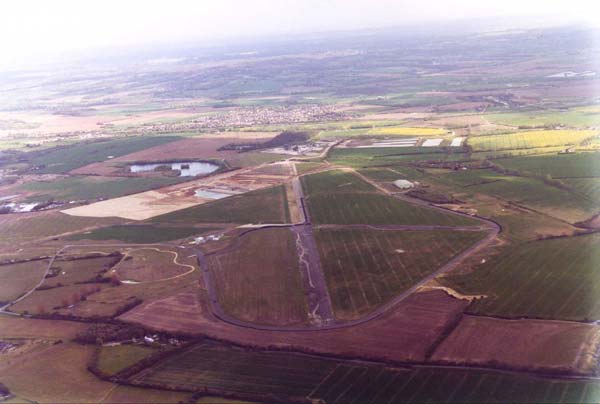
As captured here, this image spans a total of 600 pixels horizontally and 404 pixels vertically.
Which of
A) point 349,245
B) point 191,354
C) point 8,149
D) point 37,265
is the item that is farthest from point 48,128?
point 191,354

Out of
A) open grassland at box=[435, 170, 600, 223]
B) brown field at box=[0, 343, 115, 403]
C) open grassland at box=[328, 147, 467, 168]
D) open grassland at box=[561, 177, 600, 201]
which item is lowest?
brown field at box=[0, 343, 115, 403]

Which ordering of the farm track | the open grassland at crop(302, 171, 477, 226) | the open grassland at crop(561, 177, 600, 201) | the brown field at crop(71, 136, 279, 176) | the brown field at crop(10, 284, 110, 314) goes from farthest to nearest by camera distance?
the brown field at crop(71, 136, 279, 176)
the open grassland at crop(561, 177, 600, 201)
the open grassland at crop(302, 171, 477, 226)
the brown field at crop(10, 284, 110, 314)
the farm track

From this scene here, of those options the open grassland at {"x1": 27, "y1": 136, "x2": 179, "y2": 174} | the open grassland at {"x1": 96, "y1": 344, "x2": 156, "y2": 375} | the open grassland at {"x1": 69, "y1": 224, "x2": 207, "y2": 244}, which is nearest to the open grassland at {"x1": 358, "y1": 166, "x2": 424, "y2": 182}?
the open grassland at {"x1": 69, "y1": 224, "x2": 207, "y2": 244}

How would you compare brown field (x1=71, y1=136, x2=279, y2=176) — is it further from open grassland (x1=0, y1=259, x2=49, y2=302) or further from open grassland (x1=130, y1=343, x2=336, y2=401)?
open grassland (x1=130, y1=343, x2=336, y2=401)

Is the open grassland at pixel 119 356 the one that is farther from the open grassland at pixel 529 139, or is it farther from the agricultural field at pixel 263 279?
the open grassland at pixel 529 139

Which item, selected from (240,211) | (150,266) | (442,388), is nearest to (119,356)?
(150,266)

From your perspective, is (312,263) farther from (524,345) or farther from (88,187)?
(88,187)
